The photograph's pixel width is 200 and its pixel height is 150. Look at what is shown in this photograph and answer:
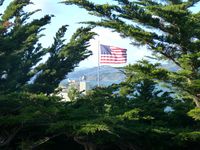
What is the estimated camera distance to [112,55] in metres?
28.7

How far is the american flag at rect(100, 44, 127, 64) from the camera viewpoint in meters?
27.9

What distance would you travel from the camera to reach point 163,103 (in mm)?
16938

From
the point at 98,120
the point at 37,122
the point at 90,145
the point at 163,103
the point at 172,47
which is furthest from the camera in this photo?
the point at 163,103

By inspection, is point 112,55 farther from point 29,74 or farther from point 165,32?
point 165,32

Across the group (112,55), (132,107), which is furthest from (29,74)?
(132,107)

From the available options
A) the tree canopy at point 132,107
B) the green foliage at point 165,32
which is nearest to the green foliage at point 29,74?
the tree canopy at point 132,107

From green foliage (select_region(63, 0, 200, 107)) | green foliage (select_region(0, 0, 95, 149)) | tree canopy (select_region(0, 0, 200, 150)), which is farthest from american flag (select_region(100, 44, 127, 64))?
green foliage (select_region(63, 0, 200, 107))

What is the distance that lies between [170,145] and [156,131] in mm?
1166

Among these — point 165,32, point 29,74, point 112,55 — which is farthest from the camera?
point 112,55

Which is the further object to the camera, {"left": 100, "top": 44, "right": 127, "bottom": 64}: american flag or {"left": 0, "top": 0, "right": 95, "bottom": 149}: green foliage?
{"left": 100, "top": 44, "right": 127, "bottom": 64}: american flag

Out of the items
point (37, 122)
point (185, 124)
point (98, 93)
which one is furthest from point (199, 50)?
point (37, 122)

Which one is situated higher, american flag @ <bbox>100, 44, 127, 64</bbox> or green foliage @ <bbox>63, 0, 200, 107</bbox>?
green foliage @ <bbox>63, 0, 200, 107</bbox>

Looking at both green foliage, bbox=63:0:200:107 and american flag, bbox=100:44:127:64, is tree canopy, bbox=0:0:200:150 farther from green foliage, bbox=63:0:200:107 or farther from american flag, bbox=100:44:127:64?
american flag, bbox=100:44:127:64

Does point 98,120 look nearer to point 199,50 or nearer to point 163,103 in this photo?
point 199,50
